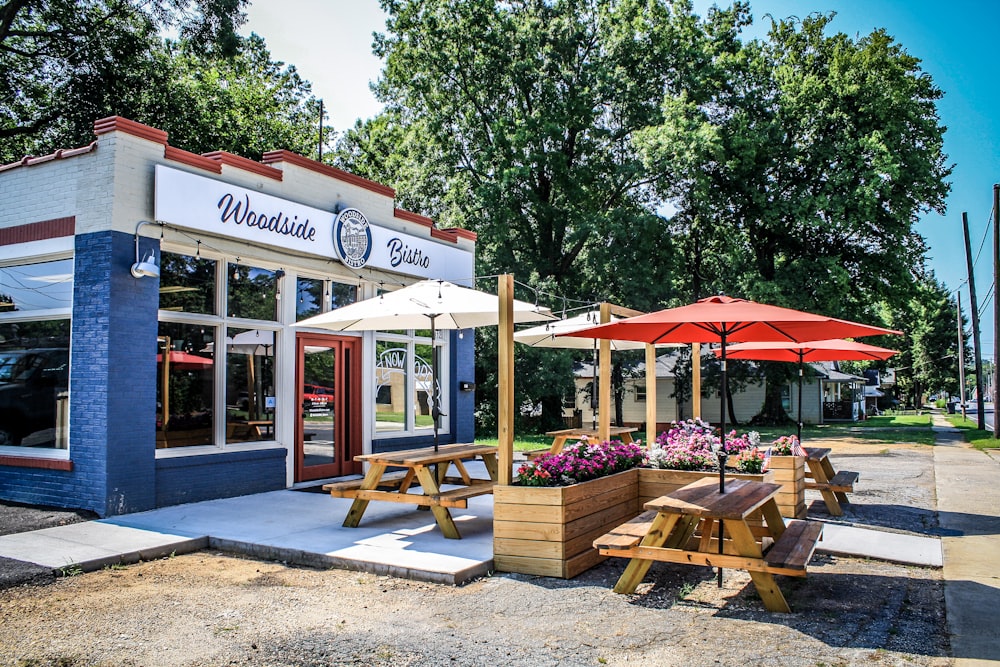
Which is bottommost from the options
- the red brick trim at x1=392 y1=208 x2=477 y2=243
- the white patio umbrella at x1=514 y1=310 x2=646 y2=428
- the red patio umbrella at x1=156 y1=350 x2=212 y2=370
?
the red patio umbrella at x1=156 y1=350 x2=212 y2=370

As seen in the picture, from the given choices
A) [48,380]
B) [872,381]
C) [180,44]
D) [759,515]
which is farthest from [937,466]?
[872,381]

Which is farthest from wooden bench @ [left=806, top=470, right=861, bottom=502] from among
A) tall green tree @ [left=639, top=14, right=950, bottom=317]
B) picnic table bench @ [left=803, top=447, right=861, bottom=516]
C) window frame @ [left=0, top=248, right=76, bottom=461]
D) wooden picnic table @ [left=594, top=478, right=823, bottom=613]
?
tall green tree @ [left=639, top=14, right=950, bottom=317]

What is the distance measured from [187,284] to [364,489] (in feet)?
12.4

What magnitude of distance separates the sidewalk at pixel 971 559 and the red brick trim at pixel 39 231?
9.33 metres

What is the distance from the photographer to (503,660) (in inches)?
165

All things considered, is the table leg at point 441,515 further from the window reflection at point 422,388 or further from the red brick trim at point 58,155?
the window reflection at point 422,388

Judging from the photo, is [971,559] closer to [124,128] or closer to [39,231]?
[124,128]

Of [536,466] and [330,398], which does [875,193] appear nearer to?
[330,398]

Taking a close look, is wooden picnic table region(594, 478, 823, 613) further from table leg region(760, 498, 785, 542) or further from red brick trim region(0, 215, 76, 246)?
red brick trim region(0, 215, 76, 246)

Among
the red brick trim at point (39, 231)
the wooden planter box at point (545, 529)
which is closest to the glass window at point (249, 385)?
the red brick trim at point (39, 231)

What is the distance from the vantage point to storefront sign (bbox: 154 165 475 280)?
8.85m

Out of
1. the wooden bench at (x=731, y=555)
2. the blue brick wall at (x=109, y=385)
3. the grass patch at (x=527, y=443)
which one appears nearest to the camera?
the wooden bench at (x=731, y=555)

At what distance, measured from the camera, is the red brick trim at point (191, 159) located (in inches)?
349

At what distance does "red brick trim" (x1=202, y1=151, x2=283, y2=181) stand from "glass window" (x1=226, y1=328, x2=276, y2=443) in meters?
2.15
